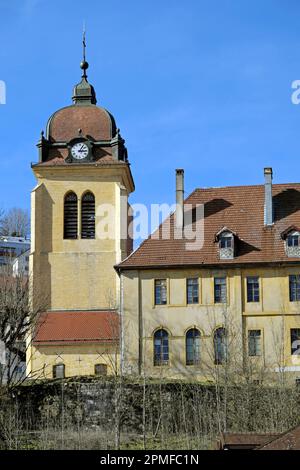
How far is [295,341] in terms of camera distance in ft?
166

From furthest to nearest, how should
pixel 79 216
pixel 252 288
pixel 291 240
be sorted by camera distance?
1. pixel 79 216
2. pixel 291 240
3. pixel 252 288

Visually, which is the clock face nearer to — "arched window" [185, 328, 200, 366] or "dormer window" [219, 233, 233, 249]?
"dormer window" [219, 233, 233, 249]

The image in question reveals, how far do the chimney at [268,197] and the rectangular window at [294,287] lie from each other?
340 centimetres

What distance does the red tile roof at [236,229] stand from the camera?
5197 centimetres

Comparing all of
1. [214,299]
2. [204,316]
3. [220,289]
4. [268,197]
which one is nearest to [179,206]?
[268,197]

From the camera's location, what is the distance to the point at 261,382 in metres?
46.1

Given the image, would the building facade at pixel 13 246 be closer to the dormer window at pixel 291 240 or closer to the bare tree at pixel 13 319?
the bare tree at pixel 13 319

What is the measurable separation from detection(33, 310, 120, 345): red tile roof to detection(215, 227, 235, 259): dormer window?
8223mm

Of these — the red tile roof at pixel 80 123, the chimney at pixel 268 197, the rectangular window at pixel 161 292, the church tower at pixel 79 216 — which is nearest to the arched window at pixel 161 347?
the rectangular window at pixel 161 292

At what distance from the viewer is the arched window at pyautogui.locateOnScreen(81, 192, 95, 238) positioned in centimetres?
6334

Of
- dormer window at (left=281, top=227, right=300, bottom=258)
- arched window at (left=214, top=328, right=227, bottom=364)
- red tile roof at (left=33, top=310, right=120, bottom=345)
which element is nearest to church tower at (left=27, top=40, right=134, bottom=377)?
red tile roof at (left=33, top=310, right=120, bottom=345)

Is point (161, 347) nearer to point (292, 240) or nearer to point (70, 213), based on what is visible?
point (292, 240)

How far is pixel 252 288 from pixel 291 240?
314 cm

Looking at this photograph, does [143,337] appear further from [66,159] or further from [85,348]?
[66,159]
